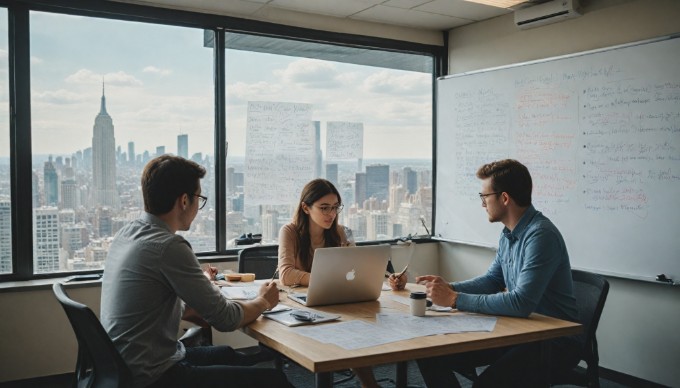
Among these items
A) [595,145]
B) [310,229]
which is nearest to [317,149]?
[310,229]

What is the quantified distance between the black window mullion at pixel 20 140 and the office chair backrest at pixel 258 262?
137 cm

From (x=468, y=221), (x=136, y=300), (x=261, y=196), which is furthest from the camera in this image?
(x=468, y=221)

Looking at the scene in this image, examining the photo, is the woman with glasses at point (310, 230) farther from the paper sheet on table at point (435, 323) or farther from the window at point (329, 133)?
the window at point (329, 133)

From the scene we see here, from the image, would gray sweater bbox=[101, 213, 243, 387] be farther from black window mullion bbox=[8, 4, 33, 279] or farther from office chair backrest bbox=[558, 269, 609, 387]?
black window mullion bbox=[8, 4, 33, 279]

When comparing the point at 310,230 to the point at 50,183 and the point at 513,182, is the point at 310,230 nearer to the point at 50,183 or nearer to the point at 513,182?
the point at 513,182

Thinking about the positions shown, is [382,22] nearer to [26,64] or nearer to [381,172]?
[381,172]

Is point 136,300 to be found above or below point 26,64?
below

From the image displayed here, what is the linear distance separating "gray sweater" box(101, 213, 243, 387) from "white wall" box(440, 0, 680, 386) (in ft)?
9.08

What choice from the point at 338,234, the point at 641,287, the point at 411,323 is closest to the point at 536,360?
the point at 411,323

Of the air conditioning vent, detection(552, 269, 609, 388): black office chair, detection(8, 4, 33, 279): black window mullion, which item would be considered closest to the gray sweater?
detection(552, 269, 609, 388): black office chair

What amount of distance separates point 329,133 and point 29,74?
2132mm

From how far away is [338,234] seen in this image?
3.54 metres

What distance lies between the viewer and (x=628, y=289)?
393 cm

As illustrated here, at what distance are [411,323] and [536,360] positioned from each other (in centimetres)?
50
